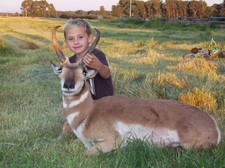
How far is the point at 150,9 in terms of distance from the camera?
8450 cm

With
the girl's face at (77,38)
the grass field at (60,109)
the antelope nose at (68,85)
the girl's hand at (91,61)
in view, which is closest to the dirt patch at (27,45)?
the grass field at (60,109)

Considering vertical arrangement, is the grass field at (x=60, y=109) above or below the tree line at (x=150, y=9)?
below

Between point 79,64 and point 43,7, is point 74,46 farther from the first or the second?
point 43,7

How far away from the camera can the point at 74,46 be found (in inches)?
197

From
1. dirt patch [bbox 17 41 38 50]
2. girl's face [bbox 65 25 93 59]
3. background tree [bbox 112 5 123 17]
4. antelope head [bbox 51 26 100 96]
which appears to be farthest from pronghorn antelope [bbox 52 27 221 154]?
background tree [bbox 112 5 123 17]

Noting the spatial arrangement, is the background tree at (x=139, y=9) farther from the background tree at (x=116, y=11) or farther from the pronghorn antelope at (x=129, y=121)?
the pronghorn antelope at (x=129, y=121)

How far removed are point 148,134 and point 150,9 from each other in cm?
8249

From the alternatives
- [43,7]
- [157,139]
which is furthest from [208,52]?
[43,7]

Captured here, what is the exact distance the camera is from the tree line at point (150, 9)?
7331 cm

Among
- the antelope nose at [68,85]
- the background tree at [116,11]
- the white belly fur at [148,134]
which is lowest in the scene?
the white belly fur at [148,134]

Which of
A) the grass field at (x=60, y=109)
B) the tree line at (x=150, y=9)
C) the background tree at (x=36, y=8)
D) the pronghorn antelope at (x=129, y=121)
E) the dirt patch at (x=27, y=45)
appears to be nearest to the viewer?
the grass field at (x=60, y=109)

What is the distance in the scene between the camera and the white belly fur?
393 centimetres

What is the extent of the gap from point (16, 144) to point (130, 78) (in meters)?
4.16

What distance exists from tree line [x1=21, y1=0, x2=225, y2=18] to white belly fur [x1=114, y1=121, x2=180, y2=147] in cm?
6117
